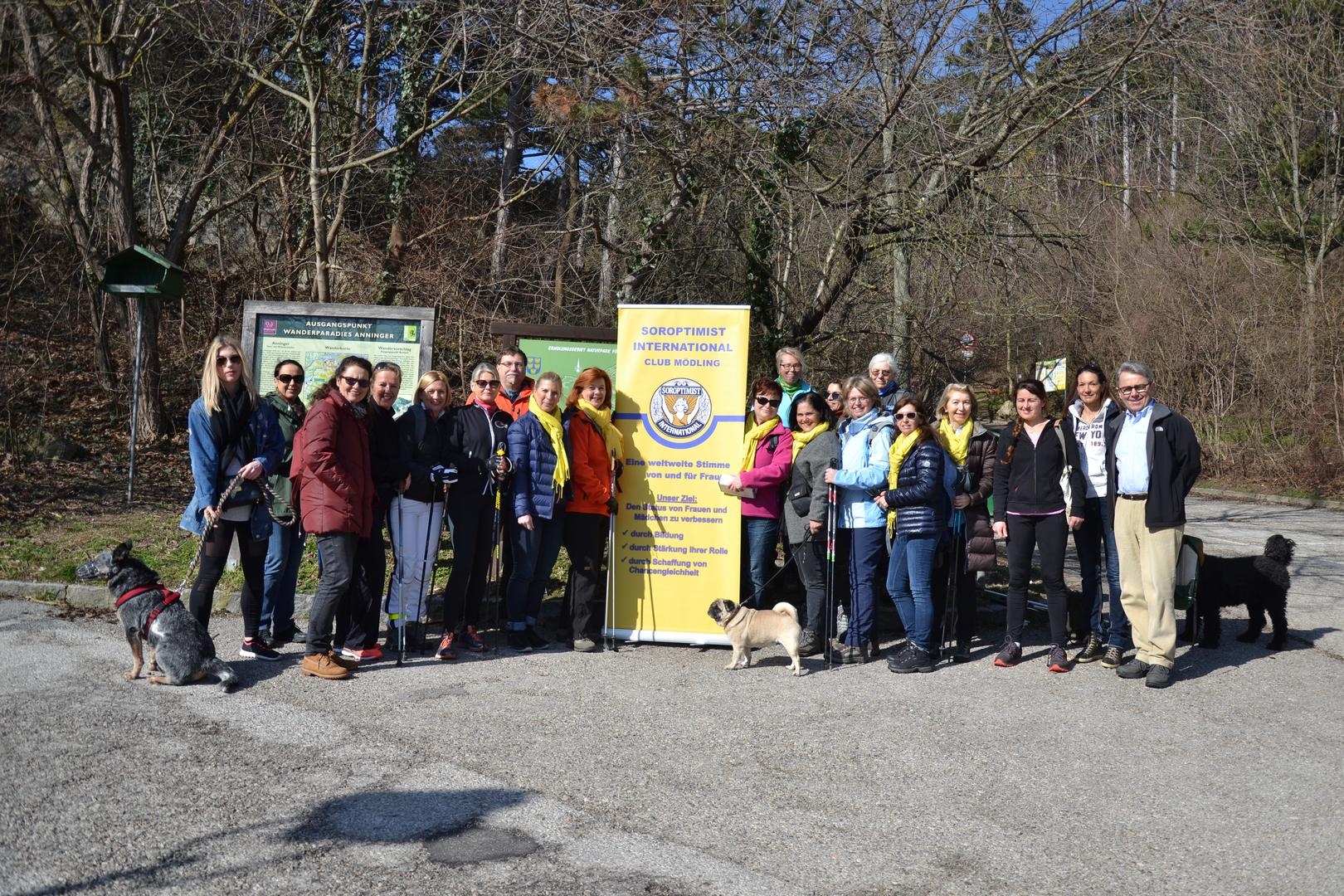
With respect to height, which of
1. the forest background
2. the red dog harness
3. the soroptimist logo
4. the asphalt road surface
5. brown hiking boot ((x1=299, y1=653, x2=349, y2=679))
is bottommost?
the asphalt road surface

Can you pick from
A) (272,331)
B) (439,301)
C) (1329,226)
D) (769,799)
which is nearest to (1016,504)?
(769,799)

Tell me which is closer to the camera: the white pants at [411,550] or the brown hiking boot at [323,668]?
the brown hiking boot at [323,668]

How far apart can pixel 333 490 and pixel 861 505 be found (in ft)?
11.7

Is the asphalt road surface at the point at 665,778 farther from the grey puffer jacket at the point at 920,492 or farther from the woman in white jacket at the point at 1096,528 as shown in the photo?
the grey puffer jacket at the point at 920,492

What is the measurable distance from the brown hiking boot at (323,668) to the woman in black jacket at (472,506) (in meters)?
0.80

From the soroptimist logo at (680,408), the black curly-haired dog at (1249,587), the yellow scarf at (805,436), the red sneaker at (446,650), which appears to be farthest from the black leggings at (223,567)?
the black curly-haired dog at (1249,587)

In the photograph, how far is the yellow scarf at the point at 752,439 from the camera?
8.09m

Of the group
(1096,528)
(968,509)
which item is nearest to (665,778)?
(968,509)

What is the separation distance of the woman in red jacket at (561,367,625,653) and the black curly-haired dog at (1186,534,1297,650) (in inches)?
174

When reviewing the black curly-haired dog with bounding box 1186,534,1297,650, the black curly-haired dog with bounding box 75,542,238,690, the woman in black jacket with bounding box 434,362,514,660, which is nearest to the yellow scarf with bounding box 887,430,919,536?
the black curly-haired dog with bounding box 1186,534,1297,650

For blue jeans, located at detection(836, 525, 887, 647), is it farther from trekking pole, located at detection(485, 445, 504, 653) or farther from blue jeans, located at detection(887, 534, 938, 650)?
trekking pole, located at detection(485, 445, 504, 653)

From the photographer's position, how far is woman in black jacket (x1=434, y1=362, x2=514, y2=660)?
759 centimetres

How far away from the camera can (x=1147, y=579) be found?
7.06 meters

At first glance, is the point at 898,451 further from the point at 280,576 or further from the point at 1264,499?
the point at 1264,499
